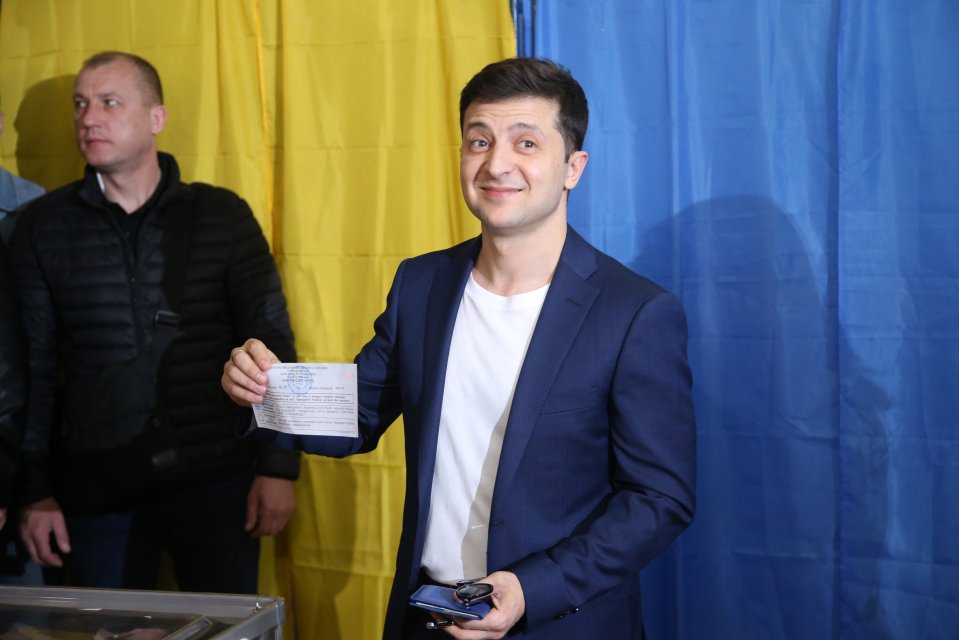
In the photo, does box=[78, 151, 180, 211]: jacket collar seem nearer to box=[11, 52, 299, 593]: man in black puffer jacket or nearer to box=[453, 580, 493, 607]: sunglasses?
box=[11, 52, 299, 593]: man in black puffer jacket

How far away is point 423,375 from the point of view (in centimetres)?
180

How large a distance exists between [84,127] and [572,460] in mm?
1987

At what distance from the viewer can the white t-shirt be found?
5.63 ft

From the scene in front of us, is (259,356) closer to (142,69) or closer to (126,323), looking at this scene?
(126,323)

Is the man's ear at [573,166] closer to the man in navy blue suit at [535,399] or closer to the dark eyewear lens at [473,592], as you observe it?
the man in navy blue suit at [535,399]

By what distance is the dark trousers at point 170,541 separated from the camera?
282cm

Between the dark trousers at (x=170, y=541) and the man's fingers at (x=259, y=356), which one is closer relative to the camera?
the man's fingers at (x=259, y=356)

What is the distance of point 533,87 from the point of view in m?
1.77

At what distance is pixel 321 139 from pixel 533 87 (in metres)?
1.47

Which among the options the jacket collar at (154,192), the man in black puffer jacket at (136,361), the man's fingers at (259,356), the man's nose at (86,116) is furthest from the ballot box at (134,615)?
the man's nose at (86,116)

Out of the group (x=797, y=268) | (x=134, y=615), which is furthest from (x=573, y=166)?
(x=134, y=615)

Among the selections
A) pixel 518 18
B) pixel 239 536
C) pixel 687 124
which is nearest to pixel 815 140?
pixel 687 124

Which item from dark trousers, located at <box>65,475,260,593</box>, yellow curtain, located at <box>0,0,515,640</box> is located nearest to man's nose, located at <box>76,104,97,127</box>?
yellow curtain, located at <box>0,0,515,640</box>

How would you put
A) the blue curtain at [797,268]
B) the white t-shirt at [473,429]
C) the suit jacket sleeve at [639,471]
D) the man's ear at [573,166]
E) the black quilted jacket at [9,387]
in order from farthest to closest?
the black quilted jacket at [9,387]
the blue curtain at [797,268]
the man's ear at [573,166]
the white t-shirt at [473,429]
the suit jacket sleeve at [639,471]
